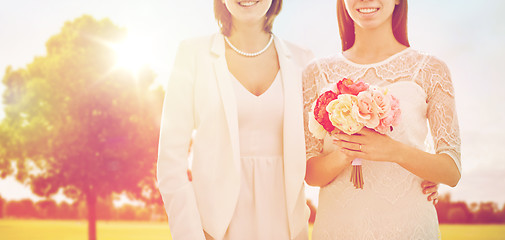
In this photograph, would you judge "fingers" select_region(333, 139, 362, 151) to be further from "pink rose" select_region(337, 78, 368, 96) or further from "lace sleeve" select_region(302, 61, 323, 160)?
"lace sleeve" select_region(302, 61, 323, 160)

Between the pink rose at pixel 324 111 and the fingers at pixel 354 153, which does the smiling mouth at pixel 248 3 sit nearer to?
the pink rose at pixel 324 111

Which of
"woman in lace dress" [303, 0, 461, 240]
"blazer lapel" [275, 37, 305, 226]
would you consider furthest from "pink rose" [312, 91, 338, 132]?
"blazer lapel" [275, 37, 305, 226]

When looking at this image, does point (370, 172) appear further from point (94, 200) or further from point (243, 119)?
point (94, 200)

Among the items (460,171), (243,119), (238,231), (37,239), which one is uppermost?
(243,119)

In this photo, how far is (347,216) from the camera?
3.62m

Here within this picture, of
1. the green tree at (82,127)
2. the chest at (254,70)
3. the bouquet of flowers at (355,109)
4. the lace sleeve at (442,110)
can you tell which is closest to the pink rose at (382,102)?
the bouquet of flowers at (355,109)

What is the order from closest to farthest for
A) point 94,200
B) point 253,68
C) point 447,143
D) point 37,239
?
point 447,143
point 253,68
point 94,200
point 37,239

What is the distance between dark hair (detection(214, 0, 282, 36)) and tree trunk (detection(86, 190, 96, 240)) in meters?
12.9

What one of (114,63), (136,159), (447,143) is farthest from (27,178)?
(447,143)

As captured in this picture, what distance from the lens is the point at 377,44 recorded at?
386 cm

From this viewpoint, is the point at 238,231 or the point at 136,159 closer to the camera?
the point at 238,231

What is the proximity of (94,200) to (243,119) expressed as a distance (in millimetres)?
13246

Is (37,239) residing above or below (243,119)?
below

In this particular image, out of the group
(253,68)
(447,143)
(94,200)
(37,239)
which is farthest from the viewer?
(37,239)
